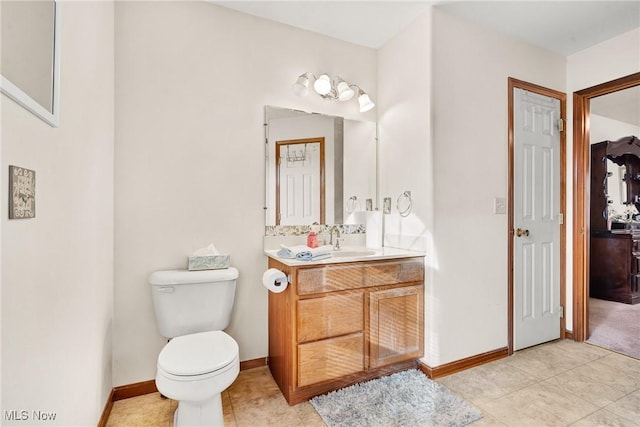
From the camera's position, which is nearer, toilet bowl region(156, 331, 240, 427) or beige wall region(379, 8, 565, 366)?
toilet bowl region(156, 331, 240, 427)

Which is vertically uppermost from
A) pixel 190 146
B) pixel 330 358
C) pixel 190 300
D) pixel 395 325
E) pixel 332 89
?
pixel 332 89

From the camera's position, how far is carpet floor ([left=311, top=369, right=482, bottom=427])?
65.4 inches

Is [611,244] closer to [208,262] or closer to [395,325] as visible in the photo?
[395,325]

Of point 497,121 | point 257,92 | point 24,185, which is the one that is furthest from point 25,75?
point 497,121

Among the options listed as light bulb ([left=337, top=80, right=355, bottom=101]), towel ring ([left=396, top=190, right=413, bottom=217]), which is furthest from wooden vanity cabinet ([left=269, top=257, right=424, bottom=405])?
light bulb ([left=337, top=80, right=355, bottom=101])

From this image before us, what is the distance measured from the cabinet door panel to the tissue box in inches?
38.0

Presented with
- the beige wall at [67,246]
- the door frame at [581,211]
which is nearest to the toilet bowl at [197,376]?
the beige wall at [67,246]

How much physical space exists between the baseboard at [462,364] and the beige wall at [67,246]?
191 centimetres

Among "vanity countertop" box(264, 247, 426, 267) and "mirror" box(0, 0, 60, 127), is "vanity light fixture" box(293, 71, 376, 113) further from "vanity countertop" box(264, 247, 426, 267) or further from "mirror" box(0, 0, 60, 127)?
"mirror" box(0, 0, 60, 127)

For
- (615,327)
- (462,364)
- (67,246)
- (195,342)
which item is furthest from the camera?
(615,327)

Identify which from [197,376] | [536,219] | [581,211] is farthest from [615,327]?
[197,376]

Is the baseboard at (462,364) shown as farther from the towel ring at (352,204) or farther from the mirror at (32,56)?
the mirror at (32,56)

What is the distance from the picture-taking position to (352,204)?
101 inches

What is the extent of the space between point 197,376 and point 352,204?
162 cm
